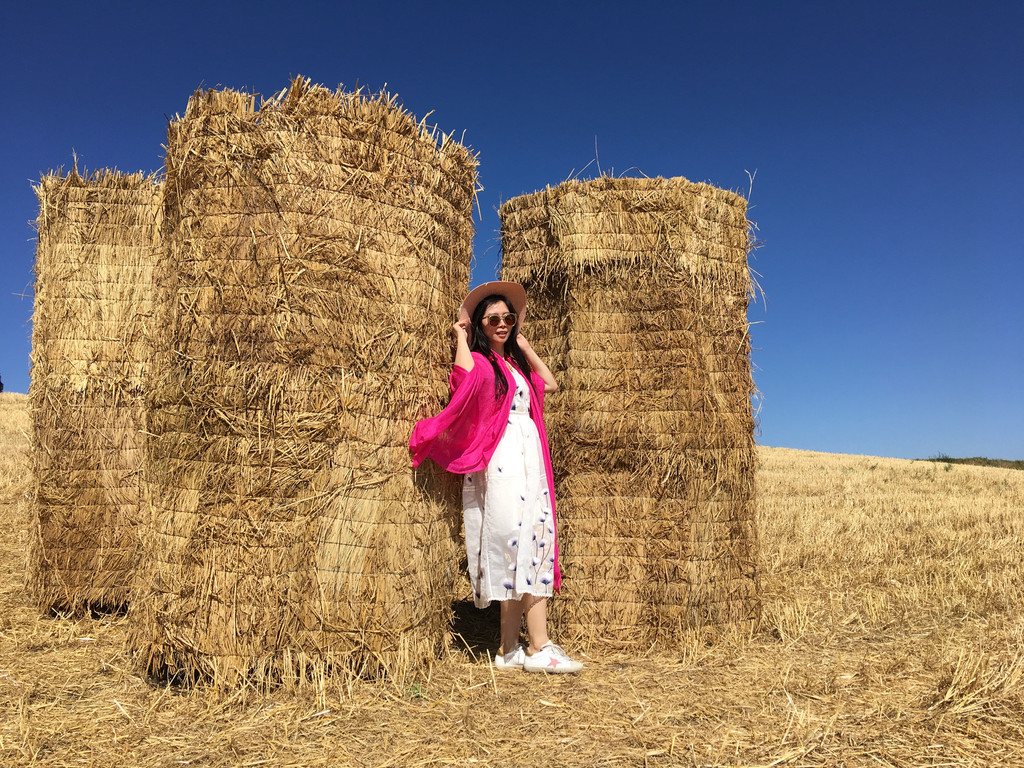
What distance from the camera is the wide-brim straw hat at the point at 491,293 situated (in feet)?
16.5

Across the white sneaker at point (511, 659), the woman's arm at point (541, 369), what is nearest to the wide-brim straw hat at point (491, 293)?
the woman's arm at point (541, 369)

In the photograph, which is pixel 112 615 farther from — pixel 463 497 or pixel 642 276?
pixel 642 276

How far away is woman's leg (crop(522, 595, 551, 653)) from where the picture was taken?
489 cm

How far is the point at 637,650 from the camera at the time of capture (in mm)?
5363

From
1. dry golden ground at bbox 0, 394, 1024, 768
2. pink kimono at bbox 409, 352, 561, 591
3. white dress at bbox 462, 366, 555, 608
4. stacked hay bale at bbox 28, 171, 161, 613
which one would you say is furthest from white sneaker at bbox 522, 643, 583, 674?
stacked hay bale at bbox 28, 171, 161, 613

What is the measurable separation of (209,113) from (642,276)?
3255mm

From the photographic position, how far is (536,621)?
491cm

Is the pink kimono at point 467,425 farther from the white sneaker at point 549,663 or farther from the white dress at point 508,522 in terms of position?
the white sneaker at point 549,663

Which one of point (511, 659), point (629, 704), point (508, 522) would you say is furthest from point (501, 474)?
point (629, 704)

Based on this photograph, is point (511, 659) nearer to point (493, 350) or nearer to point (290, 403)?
point (493, 350)

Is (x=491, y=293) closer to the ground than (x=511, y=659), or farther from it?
farther from it

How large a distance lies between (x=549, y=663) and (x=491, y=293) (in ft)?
8.49

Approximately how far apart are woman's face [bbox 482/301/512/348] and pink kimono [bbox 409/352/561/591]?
19cm

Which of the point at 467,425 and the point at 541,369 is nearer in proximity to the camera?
the point at 467,425
